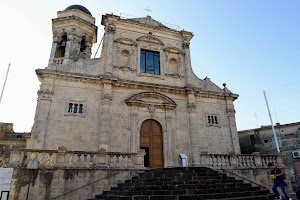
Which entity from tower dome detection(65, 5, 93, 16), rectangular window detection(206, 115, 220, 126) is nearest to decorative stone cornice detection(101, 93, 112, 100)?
rectangular window detection(206, 115, 220, 126)

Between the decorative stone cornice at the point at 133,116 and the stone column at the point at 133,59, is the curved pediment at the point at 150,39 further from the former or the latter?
the decorative stone cornice at the point at 133,116

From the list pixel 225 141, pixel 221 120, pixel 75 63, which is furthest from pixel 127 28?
pixel 225 141

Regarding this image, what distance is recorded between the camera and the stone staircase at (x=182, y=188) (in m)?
8.09

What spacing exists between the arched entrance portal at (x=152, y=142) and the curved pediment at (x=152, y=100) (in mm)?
Answer: 1282

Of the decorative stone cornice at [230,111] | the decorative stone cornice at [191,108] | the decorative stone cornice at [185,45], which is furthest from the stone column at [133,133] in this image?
the decorative stone cornice at [185,45]

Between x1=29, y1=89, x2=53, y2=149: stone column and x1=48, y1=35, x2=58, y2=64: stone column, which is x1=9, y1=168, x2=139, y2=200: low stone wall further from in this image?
x1=48, y1=35, x2=58, y2=64: stone column

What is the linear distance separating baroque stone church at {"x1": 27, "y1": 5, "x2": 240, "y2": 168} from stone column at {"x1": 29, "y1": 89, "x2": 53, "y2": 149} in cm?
5

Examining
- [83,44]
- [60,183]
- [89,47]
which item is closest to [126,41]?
[89,47]

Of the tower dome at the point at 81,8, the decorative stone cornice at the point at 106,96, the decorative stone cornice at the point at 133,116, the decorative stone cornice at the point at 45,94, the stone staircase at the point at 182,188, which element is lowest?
the stone staircase at the point at 182,188

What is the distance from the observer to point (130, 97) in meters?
15.0

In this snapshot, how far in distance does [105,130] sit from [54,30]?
9.87 m

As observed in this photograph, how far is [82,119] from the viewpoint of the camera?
13547 millimetres

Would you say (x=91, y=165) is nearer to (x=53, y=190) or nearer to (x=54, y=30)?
(x=53, y=190)

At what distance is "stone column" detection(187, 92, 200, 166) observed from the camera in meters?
14.9
